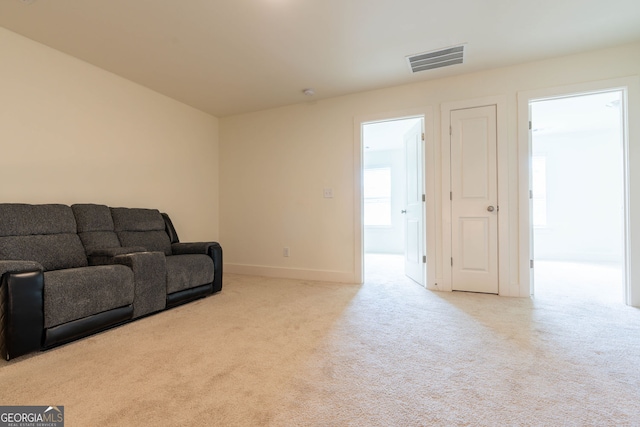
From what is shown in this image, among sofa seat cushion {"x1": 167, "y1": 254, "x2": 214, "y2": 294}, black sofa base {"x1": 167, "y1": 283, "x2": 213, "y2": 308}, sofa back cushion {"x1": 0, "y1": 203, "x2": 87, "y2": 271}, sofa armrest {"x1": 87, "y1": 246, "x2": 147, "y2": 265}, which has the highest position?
sofa back cushion {"x1": 0, "y1": 203, "x2": 87, "y2": 271}

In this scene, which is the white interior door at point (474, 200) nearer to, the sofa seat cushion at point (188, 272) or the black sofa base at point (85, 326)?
the sofa seat cushion at point (188, 272)

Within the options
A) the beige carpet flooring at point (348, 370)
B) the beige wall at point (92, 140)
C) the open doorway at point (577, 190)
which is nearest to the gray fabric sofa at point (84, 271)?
the beige carpet flooring at point (348, 370)

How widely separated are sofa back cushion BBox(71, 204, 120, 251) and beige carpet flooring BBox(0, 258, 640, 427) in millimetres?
887

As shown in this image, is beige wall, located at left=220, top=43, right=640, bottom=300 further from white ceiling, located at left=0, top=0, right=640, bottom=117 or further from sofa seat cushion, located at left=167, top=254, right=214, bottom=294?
sofa seat cushion, located at left=167, top=254, right=214, bottom=294

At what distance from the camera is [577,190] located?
5488 millimetres

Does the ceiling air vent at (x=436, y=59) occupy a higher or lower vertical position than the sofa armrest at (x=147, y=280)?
higher

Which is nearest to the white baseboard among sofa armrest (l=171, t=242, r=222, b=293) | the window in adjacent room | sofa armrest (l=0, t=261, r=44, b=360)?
sofa armrest (l=171, t=242, r=222, b=293)

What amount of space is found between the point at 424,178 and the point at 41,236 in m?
3.65

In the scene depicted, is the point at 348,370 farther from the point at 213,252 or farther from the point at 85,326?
the point at 213,252

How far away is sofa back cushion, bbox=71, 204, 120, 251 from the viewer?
2.51m

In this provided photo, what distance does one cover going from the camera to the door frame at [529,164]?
8.47ft

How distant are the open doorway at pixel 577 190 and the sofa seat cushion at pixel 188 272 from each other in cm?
489

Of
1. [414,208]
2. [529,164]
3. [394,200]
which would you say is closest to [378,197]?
[394,200]

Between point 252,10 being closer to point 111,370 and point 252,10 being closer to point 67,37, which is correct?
point 67,37
